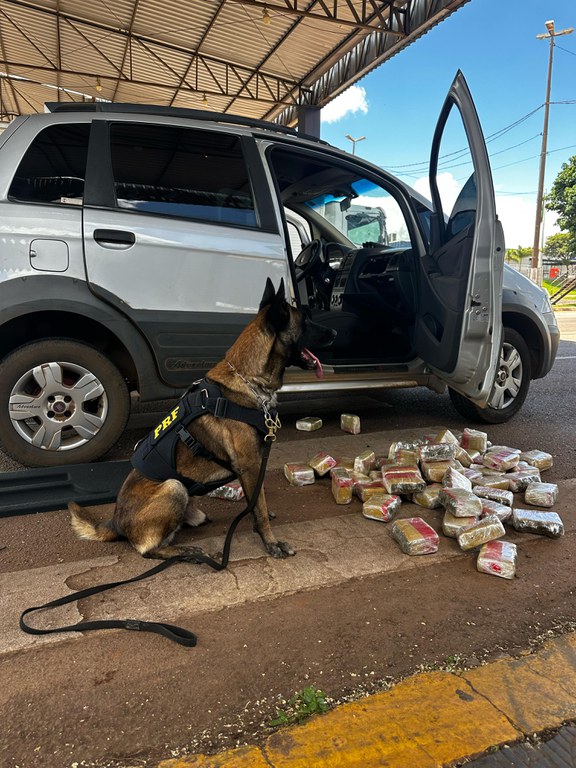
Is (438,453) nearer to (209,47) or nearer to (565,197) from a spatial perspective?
(209,47)

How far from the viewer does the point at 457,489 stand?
2730 millimetres

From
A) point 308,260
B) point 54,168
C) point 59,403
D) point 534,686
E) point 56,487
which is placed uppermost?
point 54,168

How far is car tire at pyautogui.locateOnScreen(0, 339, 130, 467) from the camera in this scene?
9.77ft

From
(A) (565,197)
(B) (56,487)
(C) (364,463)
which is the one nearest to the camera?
(B) (56,487)

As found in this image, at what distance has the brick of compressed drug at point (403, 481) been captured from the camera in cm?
290

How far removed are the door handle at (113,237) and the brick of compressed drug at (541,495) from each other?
113 inches

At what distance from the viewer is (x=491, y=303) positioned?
10.8 ft

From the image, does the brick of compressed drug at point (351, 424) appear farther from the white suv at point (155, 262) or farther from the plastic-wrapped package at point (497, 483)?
the plastic-wrapped package at point (497, 483)

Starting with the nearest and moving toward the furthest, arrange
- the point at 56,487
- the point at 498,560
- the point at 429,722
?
the point at 429,722, the point at 498,560, the point at 56,487

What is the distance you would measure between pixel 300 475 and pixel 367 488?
0.47 m

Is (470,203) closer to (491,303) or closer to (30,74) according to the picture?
(491,303)

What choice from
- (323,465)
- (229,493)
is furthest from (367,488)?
(229,493)

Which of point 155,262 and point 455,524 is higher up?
point 155,262

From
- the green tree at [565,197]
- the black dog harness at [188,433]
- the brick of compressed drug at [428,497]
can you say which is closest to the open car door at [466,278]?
the brick of compressed drug at [428,497]
